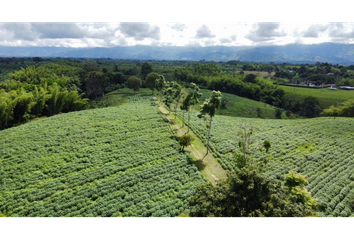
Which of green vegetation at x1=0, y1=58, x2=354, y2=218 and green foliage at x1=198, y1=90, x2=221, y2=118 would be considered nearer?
green vegetation at x1=0, y1=58, x2=354, y2=218

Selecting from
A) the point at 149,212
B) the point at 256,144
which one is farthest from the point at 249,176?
the point at 256,144

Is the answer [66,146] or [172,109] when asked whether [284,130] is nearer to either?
[172,109]

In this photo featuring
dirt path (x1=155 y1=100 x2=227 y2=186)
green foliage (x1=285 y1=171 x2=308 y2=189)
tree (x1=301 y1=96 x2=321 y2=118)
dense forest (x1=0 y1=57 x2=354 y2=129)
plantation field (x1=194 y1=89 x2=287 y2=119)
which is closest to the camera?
green foliage (x1=285 y1=171 x2=308 y2=189)

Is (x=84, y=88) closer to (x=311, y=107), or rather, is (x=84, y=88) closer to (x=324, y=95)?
(x=311, y=107)

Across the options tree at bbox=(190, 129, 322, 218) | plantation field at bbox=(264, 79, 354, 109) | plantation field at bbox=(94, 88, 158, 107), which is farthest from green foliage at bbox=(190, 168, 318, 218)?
plantation field at bbox=(264, 79, 354, 109)

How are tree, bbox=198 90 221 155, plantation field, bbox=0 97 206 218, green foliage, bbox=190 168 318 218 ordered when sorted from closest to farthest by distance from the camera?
green foliage, bbox=190 168 318 218, plantation field, bbox=0 97 206 218, tree, bbox=198 90 221 155

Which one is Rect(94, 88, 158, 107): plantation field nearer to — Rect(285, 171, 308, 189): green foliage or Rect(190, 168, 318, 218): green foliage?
Rect(190, 168, 318, 218): green foliage

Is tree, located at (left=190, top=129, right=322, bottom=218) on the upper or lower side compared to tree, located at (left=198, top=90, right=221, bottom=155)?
lower
